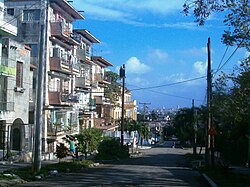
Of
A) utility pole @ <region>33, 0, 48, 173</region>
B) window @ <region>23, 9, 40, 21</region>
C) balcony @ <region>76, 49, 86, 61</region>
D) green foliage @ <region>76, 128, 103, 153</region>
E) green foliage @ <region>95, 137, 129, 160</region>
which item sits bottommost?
green foliage @ <region>95, 137, 129, 160</region>

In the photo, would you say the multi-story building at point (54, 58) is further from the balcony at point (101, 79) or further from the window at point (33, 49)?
the balcony at point (101, 79)

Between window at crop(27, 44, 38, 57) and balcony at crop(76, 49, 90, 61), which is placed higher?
balcony at crop(76, 49, 90, 61)

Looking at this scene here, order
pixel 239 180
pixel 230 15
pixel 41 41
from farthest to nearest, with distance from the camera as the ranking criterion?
pixel 41 41
pixel 239 180
pixel 230 15

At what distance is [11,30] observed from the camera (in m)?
29.2

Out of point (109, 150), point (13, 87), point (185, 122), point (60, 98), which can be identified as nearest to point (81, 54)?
point (60, 98)

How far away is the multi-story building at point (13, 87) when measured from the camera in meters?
28.9

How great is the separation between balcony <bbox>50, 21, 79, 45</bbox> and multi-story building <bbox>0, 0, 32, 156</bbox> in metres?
6.60

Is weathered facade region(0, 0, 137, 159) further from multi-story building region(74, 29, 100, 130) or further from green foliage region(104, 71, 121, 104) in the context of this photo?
green foliage region(104, 71, 121, 104)

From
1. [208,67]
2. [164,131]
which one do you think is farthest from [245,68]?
[164,131]

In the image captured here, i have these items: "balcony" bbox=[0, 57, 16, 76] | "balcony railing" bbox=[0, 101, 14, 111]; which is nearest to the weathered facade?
"balcony railing" bbox=[0, 101, 14, 111]

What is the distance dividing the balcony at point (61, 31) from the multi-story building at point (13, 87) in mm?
6604

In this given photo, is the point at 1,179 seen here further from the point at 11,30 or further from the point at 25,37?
the point at 25,37

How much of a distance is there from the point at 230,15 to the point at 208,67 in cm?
Result: 1689

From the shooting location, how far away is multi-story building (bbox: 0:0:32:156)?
28906mm
